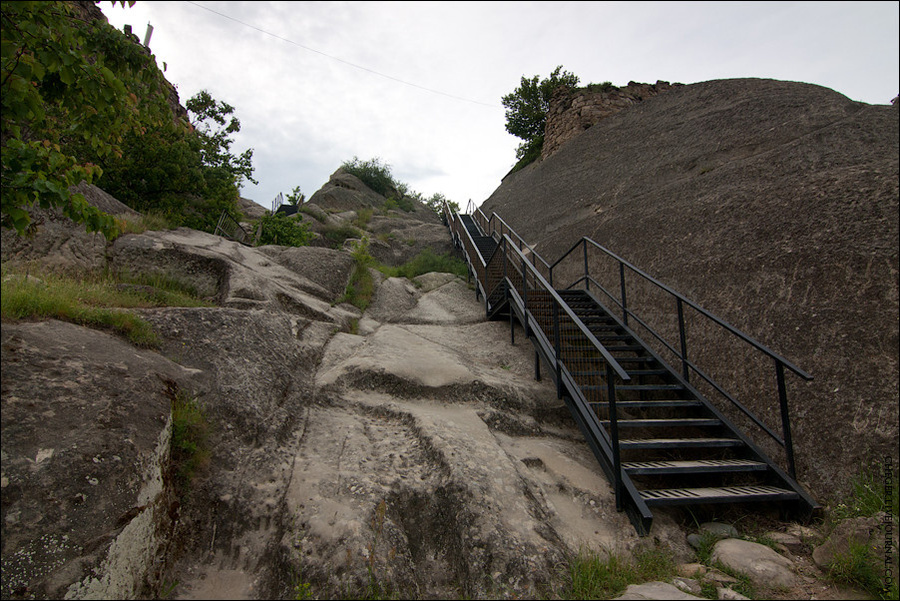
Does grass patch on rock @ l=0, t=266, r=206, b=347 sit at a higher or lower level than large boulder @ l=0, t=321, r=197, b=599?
higher

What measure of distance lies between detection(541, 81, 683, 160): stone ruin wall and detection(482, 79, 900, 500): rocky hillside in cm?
523

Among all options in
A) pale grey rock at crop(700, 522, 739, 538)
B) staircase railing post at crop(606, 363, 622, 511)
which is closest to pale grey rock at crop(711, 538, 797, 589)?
pale grey rock at crop(700, 522, 739, 538)

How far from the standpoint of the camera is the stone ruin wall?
1458 cm

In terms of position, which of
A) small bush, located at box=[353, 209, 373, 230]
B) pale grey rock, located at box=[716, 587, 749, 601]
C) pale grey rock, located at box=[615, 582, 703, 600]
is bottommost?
pale grey rock, located at box=[615, 582, 703, 600]

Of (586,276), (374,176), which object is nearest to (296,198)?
(374,176)

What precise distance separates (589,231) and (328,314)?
17.7 ft

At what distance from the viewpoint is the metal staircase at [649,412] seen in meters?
3.68

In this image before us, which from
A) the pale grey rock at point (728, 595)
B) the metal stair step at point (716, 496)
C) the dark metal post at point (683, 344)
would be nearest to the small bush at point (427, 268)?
the dark metal post at point (683, 344)

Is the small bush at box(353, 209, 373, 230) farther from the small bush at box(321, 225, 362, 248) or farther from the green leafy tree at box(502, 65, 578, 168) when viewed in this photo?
the green leafy tree at box(502, 65, 578, 168)

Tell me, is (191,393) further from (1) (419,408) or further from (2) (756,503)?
(2) (756,503)

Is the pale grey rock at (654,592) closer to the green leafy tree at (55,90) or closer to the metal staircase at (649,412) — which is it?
the metal staircase at (649,412)

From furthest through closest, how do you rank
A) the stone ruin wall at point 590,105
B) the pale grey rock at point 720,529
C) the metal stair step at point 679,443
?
the stone ruin wall at point 590,105 < the metal stair step at point 679,443 < the pale grey rock at point 720,529

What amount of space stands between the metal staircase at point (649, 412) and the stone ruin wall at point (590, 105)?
9.03 meters

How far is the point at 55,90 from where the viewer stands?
2.79m
